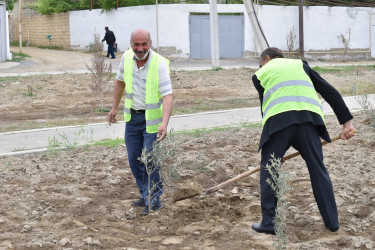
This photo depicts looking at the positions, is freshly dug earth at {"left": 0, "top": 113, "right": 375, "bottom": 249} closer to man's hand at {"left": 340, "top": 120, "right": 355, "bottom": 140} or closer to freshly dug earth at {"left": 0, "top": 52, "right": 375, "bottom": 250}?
freshly dug earth at {"left": 0, "top": 52, "right": 375, "bottom": 250}

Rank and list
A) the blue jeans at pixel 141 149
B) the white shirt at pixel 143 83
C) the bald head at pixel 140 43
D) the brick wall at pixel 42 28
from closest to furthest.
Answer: the bald head at pixel 140 43 < the white shirt at pixel 143 83 < the blue jeans at pixel 141 149 < the brick wall at pixel 42 28

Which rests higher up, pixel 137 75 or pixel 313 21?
pixel 313 21

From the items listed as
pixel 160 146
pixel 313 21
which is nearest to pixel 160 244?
pixel 160 146

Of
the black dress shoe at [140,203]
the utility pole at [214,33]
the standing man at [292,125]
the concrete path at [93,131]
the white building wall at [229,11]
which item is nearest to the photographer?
the standing man at [292,125]

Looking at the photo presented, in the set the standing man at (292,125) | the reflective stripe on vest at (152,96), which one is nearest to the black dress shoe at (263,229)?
the standing man at (292,125)

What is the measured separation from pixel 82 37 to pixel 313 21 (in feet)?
40.5

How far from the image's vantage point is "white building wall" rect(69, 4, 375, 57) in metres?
29.4

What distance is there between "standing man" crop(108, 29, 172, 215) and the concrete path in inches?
103

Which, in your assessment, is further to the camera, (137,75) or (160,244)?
(137,75)

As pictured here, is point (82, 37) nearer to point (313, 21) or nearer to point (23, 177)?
point (313, 21)

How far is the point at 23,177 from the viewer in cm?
672

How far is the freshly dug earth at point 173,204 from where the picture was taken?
16.0 ft

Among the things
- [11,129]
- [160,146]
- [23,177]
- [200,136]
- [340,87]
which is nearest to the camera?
[160,146]

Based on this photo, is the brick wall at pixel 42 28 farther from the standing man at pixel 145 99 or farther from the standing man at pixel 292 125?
the standing man at pixel 292 125
